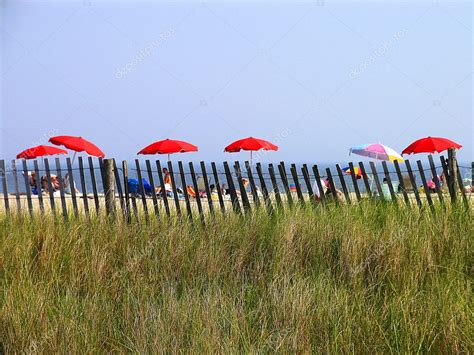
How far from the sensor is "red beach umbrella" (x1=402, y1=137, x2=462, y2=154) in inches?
595

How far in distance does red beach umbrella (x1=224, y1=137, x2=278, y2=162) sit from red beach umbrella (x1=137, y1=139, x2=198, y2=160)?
123 cm

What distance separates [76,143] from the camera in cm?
1558

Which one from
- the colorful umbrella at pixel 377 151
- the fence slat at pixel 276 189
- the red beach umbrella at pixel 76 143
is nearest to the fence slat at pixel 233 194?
the fence slat at pixel 276 189

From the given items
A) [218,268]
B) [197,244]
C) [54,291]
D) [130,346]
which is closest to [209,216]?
[197,244]

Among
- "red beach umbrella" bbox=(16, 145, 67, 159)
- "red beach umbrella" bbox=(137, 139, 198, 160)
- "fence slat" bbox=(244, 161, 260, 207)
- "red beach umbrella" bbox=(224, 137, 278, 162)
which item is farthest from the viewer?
"red beach umbrella" bbox=(16, 145, 67, 159)

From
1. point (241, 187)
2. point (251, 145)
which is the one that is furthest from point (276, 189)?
point (251, 145)

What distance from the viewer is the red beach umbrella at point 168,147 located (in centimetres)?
1713

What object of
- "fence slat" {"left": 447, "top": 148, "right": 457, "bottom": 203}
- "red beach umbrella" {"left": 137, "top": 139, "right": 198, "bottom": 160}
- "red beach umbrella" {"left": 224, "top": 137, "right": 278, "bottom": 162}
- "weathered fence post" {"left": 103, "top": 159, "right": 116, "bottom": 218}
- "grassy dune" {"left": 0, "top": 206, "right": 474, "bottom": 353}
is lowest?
"grassy dune" {"left": 0, "top": 206, "right": 474, "bottom": 353}

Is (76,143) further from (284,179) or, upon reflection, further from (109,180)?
(284,179)

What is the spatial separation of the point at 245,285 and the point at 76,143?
12.1 metres

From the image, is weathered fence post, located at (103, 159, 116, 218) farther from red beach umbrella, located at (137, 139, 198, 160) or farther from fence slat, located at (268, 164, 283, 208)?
red beach umbrella, located at (137, 139, 198, 160)

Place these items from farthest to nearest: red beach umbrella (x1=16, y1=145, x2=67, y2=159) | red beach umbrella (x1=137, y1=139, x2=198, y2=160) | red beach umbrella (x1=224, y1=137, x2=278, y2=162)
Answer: red beach umbrella (x1=16, y1=145, x2=67, y2=159), red beach umbrella (x1=224, y1=137, x2=278, y2=162), red beach umbrella (x1=137, y1=139, x2=198, y2=160)

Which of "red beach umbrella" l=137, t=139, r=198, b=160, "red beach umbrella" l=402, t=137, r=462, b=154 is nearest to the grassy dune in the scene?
"red beach umbrella" l=402, t=137, r=462, b=154

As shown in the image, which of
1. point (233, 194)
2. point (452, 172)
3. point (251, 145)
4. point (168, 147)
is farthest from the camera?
point (251, 145)
